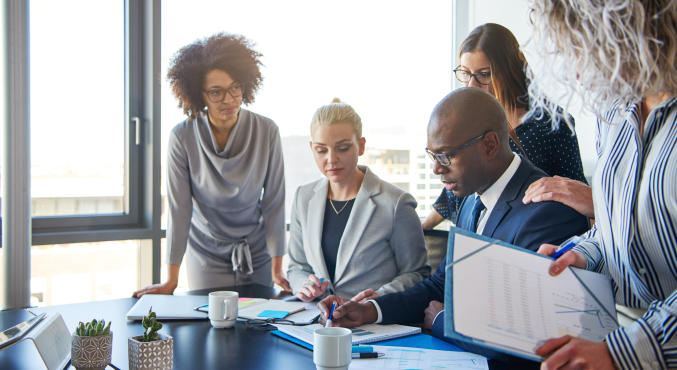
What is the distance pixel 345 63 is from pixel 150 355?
3035 mm

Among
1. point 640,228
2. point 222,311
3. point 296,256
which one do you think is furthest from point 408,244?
point 640,228

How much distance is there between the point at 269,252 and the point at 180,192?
1.66 ft

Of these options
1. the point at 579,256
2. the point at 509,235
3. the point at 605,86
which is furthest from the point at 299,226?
the point at 605,86

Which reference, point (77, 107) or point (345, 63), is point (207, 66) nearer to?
point (77, 107)

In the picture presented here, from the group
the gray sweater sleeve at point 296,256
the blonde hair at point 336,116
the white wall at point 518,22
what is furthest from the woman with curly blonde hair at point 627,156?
the white wall at point 518,22

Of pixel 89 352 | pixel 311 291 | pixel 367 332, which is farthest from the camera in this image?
pixel 311 291

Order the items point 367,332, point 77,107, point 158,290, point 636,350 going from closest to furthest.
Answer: point 636,350
point 367,332
point 158,290
point 77,107

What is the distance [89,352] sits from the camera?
1.04m

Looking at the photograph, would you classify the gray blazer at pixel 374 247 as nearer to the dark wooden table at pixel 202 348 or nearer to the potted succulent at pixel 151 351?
the dark wooden table at pixel 202 348

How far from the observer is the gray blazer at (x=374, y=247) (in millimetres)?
1952

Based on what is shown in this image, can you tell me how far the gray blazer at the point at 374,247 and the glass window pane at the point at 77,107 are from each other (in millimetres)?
1666

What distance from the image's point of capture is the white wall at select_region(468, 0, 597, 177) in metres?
3.16

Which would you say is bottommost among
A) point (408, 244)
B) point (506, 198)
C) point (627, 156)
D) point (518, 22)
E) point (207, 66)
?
point (408, 244)

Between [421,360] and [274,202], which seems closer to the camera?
[421,360]
